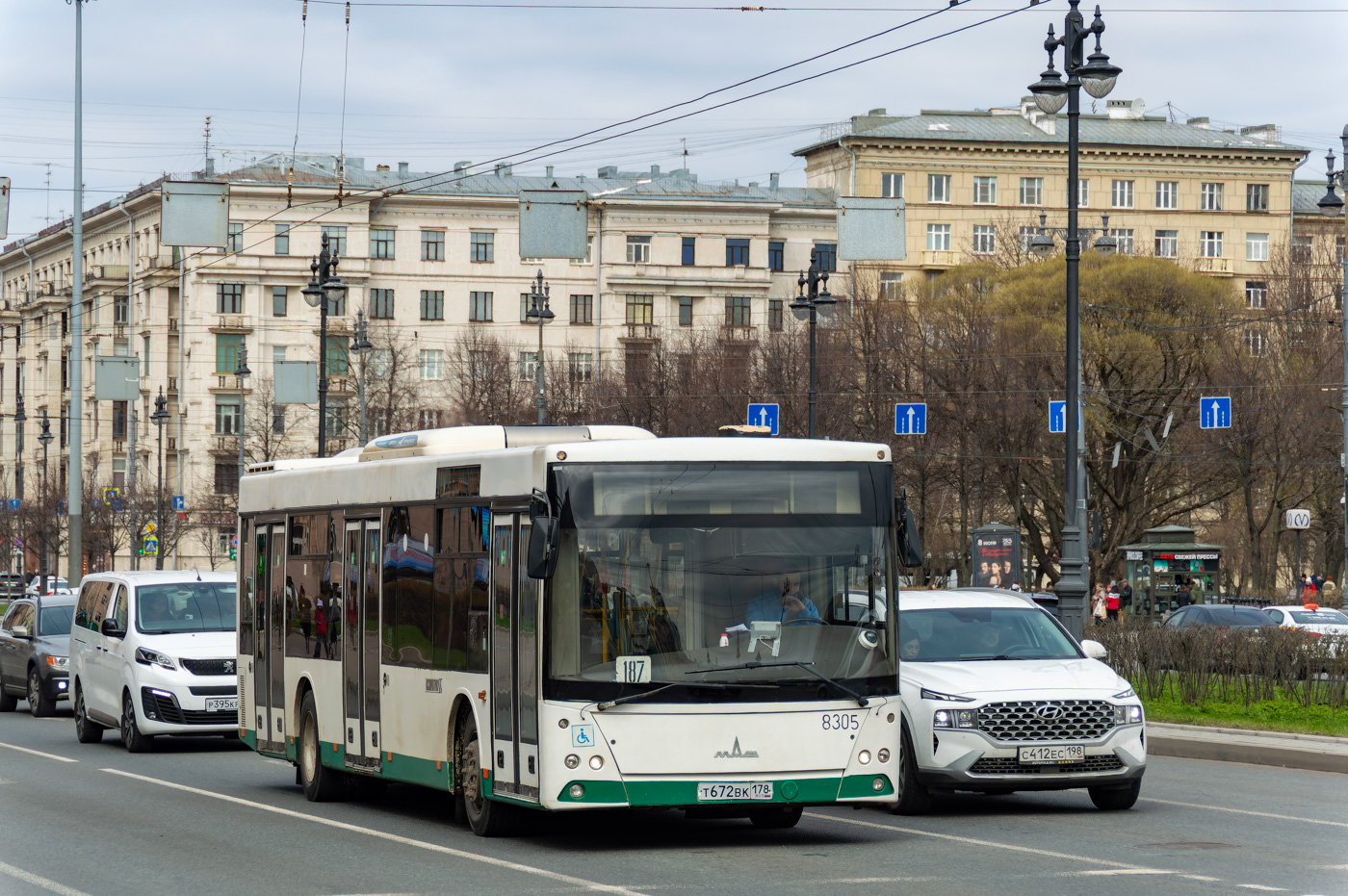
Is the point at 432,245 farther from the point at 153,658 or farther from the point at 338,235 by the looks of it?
the point at 153,658

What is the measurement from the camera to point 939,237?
10188cm

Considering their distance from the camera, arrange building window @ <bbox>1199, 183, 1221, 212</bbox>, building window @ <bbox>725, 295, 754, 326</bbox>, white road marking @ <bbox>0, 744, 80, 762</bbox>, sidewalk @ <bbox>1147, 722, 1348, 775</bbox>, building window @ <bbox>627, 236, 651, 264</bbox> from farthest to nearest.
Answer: building window @ <bbox>1199, 183, 1221, 212</bbox>
building window @ <bbox>725, 295, 754, 326</bbox>
building window @ <bbox>627, 236, 651, 264</bbox>
white road marking @ <bbox>0, 744, 80, 762</bbox>
sidewalk @ <bbox>1147, 722, 1348, 775</bbox>

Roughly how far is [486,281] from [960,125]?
25441mm

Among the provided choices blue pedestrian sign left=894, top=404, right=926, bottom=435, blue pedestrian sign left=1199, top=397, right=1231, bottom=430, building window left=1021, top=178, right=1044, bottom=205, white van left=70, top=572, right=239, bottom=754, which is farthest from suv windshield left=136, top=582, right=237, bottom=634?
building window left=1021, top=178, right=1044, bottom=205

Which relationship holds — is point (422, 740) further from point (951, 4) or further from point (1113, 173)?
point (1113, 173)

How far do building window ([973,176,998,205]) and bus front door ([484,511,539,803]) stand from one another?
91622mm

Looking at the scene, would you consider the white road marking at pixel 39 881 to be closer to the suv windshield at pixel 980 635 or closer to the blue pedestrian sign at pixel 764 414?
the suv windshield at pixel 980 635

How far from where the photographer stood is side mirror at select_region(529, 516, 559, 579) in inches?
456

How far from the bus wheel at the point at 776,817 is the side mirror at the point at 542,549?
2533 millimetres

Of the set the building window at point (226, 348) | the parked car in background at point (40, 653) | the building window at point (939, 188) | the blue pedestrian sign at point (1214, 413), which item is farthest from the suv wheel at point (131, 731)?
the building window at point (939, 188)

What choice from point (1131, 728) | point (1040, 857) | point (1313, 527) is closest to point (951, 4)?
point (1131, 728)

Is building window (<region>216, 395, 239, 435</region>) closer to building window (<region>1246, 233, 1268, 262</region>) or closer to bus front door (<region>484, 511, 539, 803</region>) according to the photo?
building window (<region>1246, 233, 1268, 262</region>)

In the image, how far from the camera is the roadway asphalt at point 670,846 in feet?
34.9

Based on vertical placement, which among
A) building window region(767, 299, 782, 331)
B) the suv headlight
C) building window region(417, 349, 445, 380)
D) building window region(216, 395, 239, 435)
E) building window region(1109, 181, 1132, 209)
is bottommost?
the suv headlight
